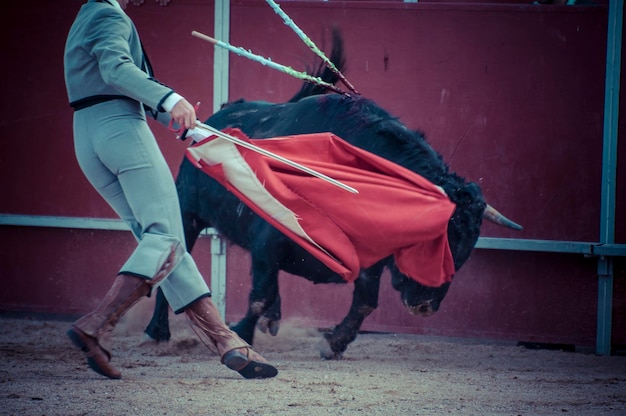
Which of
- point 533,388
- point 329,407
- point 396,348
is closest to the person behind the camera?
point 329,407

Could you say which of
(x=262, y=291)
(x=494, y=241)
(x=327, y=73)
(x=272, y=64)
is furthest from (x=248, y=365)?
(x=494, y=241)

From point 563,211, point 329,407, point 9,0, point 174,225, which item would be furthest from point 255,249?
point 9,0

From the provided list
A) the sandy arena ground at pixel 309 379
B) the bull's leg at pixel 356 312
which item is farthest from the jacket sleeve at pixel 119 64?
the bull's leg at pixel 356 312

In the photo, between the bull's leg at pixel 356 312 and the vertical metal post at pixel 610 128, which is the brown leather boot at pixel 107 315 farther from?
the vertical metal post at pixel 610 128

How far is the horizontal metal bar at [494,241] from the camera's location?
6.03 metres

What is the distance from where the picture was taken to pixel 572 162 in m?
6.16

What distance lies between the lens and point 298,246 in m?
5.24

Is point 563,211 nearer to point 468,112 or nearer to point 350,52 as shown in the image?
point 468,112

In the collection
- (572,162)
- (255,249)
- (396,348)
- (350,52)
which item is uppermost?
(350,52)

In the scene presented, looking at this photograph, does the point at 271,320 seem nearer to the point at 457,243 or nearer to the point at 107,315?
the point at 457,243

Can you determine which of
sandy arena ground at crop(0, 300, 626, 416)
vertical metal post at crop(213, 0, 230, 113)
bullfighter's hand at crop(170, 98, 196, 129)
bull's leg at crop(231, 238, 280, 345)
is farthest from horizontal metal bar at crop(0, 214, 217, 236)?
bullfighter's hand at crop(170, 98, 196, 129)

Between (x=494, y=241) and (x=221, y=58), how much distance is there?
7.37 feet

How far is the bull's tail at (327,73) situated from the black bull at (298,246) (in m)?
0.02

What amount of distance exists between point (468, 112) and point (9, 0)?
3.32 metres
